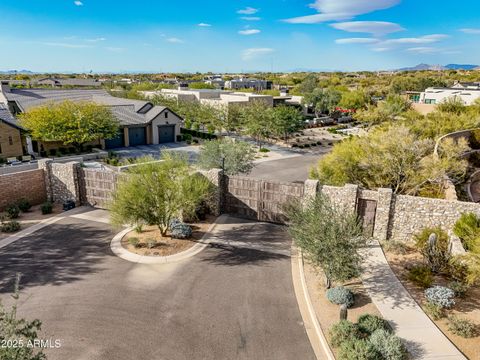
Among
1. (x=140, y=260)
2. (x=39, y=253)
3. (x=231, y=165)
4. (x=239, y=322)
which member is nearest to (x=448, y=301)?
(x=239, y=322)

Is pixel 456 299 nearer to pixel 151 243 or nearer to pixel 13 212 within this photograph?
pixel 151 243

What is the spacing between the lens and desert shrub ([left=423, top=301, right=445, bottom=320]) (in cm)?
1256

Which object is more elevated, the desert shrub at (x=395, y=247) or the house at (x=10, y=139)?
the house at (x=10, y=139)

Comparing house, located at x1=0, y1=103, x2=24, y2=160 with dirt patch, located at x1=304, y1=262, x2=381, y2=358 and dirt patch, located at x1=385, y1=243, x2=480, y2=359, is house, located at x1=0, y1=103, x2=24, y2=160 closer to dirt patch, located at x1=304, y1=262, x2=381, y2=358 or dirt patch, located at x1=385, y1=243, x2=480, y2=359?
dirt patch, located at x1=304, y1=262, x2=381, y2=358

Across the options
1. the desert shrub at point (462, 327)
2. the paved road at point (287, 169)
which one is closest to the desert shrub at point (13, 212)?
the paved road at point (287, 169)

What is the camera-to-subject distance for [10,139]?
121 feet

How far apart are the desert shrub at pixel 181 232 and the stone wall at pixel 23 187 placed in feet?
38.6

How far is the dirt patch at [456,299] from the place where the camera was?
11.2 meters

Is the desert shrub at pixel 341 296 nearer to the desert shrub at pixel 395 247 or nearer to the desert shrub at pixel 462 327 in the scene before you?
the desert shrub at pixel 462 327

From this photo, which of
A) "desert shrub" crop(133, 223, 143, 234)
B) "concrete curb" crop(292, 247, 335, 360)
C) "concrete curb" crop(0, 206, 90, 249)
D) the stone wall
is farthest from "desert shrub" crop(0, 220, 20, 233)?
"concrete curb" crop(292, 247, 335, 360)

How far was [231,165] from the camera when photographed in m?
26.2

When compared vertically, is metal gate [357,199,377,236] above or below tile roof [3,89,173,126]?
below

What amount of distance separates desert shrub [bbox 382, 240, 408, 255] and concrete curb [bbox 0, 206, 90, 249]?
18.8m

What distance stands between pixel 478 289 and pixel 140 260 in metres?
14.9
